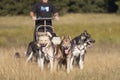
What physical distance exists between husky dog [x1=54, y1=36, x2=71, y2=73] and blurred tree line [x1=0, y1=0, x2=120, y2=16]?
120ft

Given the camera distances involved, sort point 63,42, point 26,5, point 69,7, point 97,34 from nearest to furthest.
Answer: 1. point 63,42
2. point 97,34
3. point 26,5
4. point 69,7

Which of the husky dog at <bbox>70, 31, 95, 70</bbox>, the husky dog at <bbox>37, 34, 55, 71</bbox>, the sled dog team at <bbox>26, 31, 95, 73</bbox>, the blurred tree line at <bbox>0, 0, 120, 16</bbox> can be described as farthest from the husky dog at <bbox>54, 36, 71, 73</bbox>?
the blurred tree line at <bbox>0, 0, 120, 16</bbox>

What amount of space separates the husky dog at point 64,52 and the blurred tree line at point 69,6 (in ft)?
120

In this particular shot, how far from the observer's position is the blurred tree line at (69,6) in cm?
4944

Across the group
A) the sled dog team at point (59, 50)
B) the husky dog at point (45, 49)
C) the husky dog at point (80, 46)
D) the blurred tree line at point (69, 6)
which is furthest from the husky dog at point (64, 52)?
the blurred tree line at point (69, 6)

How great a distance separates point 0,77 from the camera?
10875 mm

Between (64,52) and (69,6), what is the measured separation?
135ft

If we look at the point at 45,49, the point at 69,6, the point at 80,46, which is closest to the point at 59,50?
the point at 45,49

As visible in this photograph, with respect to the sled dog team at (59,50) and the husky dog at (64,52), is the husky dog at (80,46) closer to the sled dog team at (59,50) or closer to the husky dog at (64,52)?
the sled dog team at (59,50)

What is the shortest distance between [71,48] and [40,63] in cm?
88

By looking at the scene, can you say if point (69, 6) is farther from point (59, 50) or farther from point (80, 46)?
point (59, 50)

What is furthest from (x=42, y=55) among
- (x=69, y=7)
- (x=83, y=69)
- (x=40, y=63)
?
(x=69, y=7)

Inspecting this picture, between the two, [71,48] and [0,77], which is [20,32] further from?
[0,77]

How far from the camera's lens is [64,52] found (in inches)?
484
